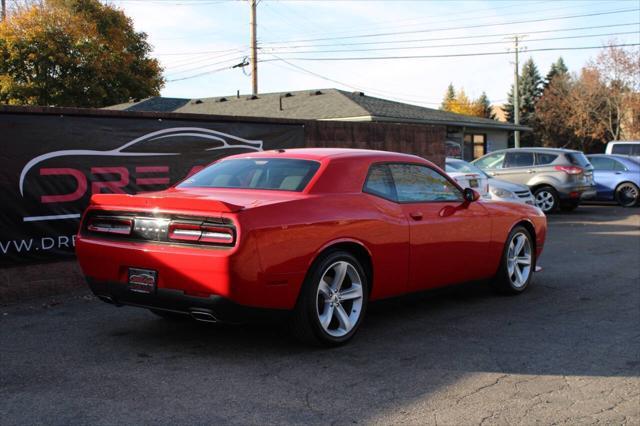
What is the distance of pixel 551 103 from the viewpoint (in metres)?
60.6

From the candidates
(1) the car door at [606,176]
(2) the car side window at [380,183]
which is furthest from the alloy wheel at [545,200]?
(2) the car side window at [380,183]

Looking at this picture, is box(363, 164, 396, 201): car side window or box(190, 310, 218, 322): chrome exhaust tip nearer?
box(190, 310, 218, 322): chrome exhaust tip

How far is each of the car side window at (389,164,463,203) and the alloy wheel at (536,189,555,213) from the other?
12.0 meters

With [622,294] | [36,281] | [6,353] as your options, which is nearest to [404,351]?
[6,353]

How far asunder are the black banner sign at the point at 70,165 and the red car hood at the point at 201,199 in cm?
217

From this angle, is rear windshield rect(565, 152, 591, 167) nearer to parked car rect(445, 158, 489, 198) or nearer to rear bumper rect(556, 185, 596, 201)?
rear bumper rect(556, 185, 596, 201)

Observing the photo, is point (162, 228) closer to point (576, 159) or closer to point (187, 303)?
point (187, 303)

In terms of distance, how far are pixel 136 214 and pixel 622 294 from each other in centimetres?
529

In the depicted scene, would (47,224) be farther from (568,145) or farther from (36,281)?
(568,145)

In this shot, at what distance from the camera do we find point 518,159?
61.1 feet

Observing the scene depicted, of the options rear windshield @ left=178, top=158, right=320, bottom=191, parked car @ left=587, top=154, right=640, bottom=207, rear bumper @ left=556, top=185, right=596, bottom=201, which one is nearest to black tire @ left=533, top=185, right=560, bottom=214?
rear bumper @ left=556, top=185, right=596, bottom=201

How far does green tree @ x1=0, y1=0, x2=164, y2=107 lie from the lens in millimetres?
31750

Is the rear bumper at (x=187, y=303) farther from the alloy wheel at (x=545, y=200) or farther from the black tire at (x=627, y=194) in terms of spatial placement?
the black tire at (x=627, y=194)

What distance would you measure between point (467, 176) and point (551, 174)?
406 cm
